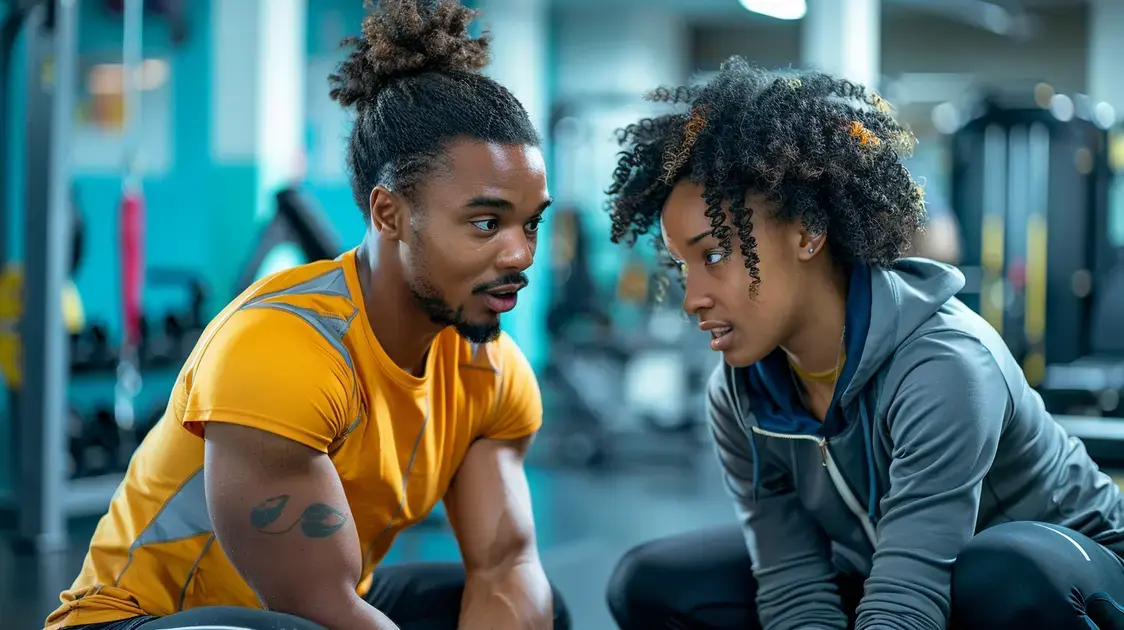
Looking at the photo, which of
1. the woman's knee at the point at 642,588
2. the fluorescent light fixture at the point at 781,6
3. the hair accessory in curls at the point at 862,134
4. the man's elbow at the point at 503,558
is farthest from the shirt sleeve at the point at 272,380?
the fluorescent light fixture at the point at 781,6

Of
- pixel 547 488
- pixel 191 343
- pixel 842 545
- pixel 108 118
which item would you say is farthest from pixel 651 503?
pixel 108 118

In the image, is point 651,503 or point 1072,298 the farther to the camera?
point 1072,298

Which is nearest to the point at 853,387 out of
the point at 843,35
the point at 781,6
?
the point at 843,35

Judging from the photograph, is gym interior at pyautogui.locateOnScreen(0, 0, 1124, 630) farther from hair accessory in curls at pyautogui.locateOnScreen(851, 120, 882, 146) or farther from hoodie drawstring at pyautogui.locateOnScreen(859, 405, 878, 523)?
hair accessory in curls at pyautogui.locateOnScreen(851, 120, 882, 146)

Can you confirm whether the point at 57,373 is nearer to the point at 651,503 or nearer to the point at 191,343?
the point at 191,343

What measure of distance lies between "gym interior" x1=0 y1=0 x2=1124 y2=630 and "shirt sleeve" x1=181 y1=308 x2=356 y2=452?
1.75 meters

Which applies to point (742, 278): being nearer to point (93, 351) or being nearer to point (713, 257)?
point (713, 257)

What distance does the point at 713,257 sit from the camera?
1534 mm

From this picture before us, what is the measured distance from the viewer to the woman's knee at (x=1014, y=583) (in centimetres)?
137

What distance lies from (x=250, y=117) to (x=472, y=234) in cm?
423

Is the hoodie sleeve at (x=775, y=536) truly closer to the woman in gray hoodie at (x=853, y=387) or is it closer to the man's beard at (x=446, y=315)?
the woman in gray hoodie at (x=853, y=387)

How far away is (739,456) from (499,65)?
5939mm

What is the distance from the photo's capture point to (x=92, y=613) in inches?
54.6

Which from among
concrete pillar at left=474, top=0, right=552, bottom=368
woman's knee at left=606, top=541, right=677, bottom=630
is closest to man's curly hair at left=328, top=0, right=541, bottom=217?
woman's knee at left=606, top=541, right=677, bottom=630
